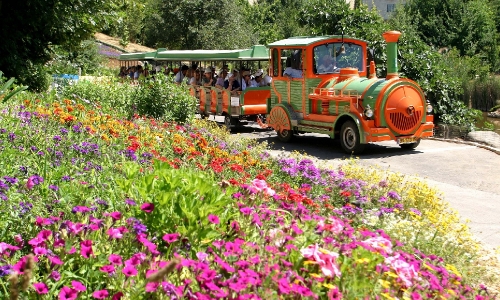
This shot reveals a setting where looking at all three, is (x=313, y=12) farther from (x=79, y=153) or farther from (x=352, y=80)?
(x=79, y=153)

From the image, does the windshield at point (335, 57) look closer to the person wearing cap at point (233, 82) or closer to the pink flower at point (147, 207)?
the person wearing cap at point (233, 82)

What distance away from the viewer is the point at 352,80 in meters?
14.0

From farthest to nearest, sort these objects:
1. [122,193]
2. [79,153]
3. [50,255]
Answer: [79,153], [122,193], [50,255]

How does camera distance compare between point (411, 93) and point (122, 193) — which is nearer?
point (122, 193)

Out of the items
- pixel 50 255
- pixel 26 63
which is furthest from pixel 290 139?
pixel 50 255

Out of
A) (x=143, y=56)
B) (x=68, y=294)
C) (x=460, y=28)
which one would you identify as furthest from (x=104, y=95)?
(x=460, y=28)

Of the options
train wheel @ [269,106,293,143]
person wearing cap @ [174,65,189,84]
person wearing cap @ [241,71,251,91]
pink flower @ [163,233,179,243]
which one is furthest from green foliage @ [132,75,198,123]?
pink flower @ [163,233,179,243]

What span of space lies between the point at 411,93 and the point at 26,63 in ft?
32.7

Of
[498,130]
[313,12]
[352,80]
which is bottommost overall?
[498,130]

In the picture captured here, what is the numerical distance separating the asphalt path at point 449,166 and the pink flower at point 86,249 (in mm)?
4449

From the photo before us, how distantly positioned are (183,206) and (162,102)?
8.57 meters

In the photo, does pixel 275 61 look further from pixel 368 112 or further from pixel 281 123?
pixel 368 112

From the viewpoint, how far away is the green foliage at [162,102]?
40.0 feet

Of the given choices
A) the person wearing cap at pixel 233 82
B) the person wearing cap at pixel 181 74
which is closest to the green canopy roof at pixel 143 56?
the person wearing cap at pixel 181 74
